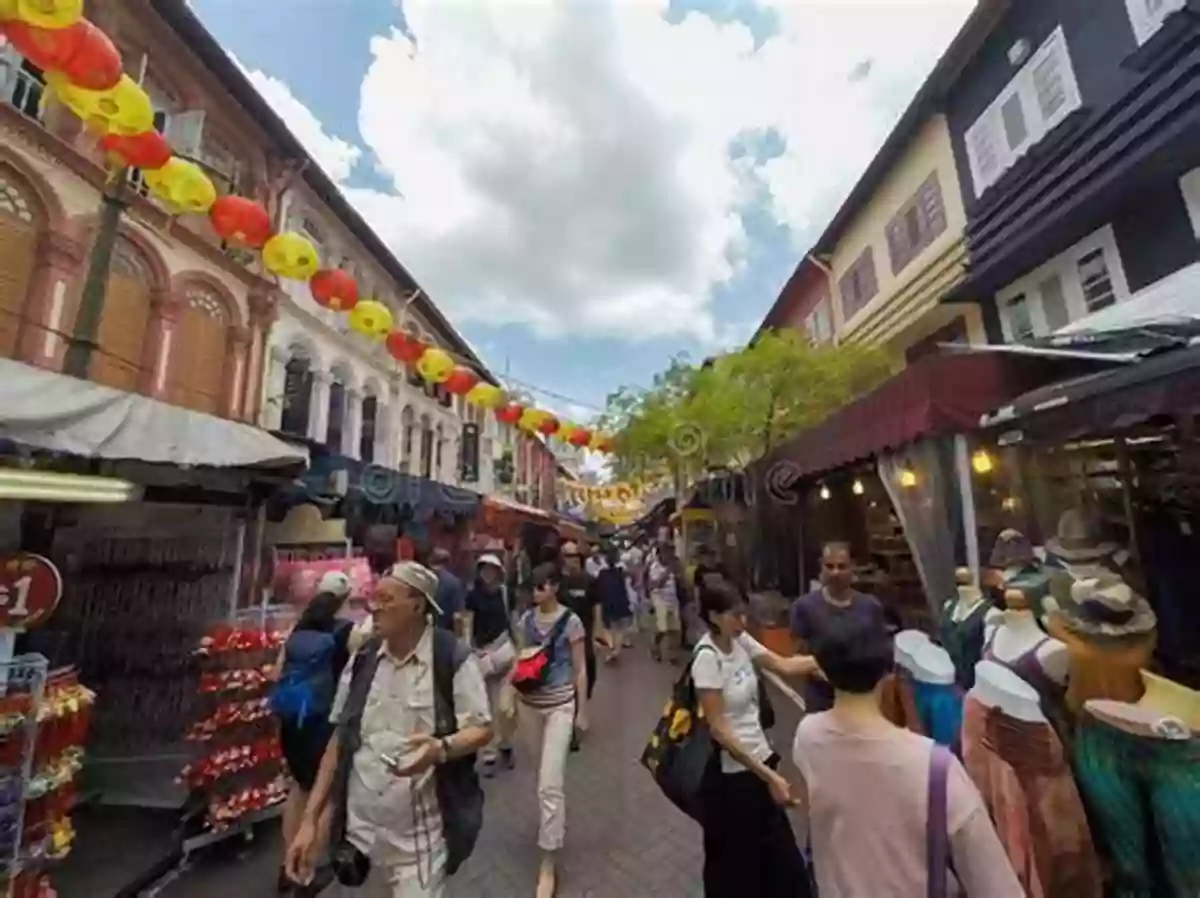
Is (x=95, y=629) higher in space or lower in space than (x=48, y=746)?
higher

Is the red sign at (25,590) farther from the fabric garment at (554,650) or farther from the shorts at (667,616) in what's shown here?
the shorts at (667,616)

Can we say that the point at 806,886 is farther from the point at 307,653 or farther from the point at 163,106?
the point at 163,106

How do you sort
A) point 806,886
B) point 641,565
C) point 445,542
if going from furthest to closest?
point 641,565
point 445,542
point 806,886

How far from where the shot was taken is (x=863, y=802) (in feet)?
5.16

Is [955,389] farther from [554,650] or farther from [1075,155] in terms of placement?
[1075,155]

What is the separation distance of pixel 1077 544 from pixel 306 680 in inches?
180

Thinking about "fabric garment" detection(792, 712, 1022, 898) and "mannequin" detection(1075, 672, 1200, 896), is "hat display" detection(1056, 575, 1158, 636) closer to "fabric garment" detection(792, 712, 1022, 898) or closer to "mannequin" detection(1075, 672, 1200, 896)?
"mannequin" detection(1075, 672, 1200, 896)

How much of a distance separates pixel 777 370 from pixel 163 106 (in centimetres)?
1155

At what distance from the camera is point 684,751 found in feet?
9.02

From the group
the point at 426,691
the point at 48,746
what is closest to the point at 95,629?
the point at 48,746

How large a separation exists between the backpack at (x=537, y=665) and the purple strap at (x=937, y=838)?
2968mm

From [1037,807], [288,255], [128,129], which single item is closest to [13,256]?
[288,255]

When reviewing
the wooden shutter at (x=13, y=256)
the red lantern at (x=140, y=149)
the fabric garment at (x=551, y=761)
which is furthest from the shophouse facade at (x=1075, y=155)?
the wooden shutter at (x=13, y=256)

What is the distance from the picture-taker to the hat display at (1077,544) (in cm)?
342
